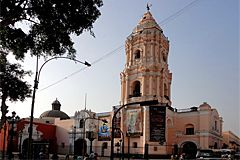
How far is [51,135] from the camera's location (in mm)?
58875

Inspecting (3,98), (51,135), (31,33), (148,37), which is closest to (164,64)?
(148,37)

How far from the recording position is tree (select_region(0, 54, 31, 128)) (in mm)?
20578

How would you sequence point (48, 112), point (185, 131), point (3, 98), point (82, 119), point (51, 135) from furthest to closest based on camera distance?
point (48, 112), point (51, 135), point (82, 119), point (185, 131), point (3, 98)

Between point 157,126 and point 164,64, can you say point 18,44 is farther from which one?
point 164,64

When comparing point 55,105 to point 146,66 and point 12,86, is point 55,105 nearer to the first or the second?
point 146,66

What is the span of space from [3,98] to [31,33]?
932 cm

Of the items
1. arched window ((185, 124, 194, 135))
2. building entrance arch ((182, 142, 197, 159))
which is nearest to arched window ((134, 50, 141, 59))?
arched window ((185, 124, 194, 135))

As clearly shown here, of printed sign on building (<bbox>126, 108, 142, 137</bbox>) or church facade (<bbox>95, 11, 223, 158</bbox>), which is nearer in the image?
church facade (<bbox>95, 11, 223, 158</bbox>)

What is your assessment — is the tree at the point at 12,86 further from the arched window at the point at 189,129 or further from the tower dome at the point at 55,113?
the tower dome at the point at 55,113

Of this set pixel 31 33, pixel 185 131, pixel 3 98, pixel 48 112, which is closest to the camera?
pixel 31 33

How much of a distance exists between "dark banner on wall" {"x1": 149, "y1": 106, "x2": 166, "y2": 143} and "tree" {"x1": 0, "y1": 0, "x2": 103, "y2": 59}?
3066 centimetres

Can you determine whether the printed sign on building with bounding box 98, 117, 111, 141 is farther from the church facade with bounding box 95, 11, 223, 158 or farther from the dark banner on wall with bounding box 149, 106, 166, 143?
the dark banner on wall with bounding box 149, 106, 166, 143

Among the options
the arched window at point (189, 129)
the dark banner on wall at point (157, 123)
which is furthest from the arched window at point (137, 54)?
the arched window at point (189, 129)

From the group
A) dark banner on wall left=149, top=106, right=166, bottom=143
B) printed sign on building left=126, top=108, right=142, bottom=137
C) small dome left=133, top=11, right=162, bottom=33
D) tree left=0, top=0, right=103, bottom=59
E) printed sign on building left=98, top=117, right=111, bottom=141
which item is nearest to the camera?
tree left=0, top=0, right=103, bottom=59
